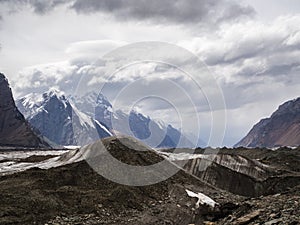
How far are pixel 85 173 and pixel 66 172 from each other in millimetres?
1315

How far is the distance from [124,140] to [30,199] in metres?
12.4

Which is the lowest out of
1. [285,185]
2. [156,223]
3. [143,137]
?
[156,223]

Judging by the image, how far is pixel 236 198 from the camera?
2905 centimetres

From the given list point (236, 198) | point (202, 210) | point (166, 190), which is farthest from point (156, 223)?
point (236, 198)

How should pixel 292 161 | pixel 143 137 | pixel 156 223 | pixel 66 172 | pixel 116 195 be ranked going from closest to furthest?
pixel 156 223, pixel 116 195, pixel 66 172, pixel 143 137, pixel 292 161

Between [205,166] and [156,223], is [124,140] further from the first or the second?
[156,223]

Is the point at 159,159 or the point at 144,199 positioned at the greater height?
the point at 159,159

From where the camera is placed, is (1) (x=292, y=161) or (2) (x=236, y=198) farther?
(1) (x=292, y=161)

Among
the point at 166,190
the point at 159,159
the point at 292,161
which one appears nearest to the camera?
the point at 166,190

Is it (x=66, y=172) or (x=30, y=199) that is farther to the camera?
(x=66, y=172)

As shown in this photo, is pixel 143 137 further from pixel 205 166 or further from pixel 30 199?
pixel 30 199

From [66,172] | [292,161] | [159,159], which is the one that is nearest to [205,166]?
[159,159]

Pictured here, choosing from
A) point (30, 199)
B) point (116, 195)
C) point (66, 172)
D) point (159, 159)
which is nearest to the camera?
point (30, 199)

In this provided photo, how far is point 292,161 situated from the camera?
5412 centimetres
